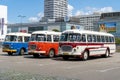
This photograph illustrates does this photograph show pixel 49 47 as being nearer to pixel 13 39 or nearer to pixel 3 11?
pixel 13 39

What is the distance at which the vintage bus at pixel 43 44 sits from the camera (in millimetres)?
27541

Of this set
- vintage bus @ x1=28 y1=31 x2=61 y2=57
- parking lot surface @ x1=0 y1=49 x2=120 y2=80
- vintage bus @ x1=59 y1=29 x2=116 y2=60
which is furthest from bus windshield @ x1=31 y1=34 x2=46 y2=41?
parking lot surface @ x1=0 y1=49 x2=120 y2=80

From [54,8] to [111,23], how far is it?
5589 cm

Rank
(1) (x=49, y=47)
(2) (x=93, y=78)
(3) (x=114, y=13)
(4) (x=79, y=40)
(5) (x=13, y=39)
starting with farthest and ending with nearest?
(3) (x=114, y=13) < (5) (x=13, y=39) < (1) (x=49, y=47) < (4) (x=79, y=40) < (2) (x=93, y=78)

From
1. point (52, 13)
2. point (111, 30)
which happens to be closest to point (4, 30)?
point (111, 30)

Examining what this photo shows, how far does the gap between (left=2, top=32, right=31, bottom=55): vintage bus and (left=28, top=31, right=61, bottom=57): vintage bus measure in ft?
11.9

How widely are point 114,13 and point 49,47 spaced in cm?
11377

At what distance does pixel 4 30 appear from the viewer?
89062mm

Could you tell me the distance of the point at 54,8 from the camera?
7008 inches

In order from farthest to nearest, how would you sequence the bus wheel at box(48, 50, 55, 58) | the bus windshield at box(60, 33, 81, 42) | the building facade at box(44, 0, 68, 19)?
the building facade at box(44, 0, 68, 19) → the bus wheel at box(48, 50, 55, 58) → the bus windshield at box(60, 33, 81, 42)

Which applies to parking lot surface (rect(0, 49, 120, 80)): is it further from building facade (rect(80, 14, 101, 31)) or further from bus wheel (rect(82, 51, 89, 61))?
building facade (rect(80, 14, 101, 31))

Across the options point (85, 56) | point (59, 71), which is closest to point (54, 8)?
point (85, 56)

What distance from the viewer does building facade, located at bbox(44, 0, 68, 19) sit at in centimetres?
17662

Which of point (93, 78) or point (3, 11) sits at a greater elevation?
point (3, 11)
